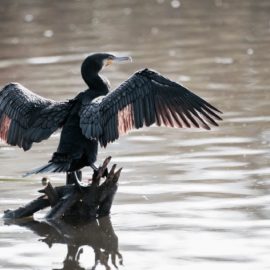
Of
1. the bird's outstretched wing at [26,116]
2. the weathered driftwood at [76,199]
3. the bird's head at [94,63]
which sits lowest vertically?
the weathered driftwood at [76,199]

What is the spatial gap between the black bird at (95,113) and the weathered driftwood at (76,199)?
0.71 feet

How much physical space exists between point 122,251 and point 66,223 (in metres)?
1.13

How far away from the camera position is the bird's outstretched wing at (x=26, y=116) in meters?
8.88

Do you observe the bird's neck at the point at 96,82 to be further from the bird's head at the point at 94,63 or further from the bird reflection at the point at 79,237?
the bird reflection at the point at 79,237

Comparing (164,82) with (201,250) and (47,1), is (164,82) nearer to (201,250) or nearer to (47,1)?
(201,250)

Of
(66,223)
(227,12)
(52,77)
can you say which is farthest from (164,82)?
(227,12)

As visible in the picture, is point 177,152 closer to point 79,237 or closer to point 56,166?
point 79,237

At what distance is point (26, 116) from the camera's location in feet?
30.1

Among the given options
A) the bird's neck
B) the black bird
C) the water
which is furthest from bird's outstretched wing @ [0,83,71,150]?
the water

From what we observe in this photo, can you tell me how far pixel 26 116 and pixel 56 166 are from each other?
976 mm

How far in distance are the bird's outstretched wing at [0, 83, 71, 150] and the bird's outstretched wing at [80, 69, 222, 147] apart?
0.32 meters

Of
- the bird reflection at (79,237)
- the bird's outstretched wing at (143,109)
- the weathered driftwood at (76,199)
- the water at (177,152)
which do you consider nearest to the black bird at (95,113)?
the bird's outstretched wing at (143,109)

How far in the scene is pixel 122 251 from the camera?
7918 millimetres

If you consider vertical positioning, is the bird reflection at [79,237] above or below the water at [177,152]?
below
